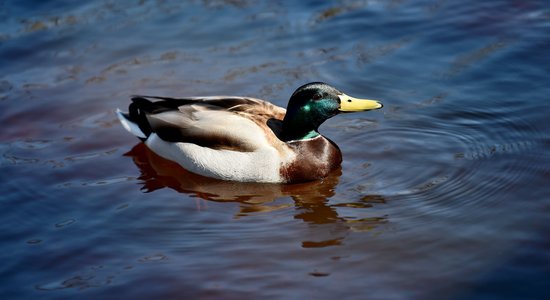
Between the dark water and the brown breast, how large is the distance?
11 cm

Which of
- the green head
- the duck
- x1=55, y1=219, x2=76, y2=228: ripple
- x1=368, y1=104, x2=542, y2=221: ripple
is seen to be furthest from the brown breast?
x1=55, y1=219, x2=76, y2=228: ripple

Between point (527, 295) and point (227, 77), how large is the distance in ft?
16.5

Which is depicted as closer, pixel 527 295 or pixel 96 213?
pixel 527 295

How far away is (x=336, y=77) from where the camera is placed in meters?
9.21

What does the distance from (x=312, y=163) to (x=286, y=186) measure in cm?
32

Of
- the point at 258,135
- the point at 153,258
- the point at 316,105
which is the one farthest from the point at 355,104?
the point at 153,258

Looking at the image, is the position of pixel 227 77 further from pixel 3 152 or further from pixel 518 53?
pixel 518 53

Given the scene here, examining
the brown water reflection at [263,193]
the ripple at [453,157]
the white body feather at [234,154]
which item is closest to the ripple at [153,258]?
the brown water reflection at [263,193]

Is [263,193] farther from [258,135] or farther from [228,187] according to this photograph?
[258,135]

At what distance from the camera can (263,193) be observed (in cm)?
723

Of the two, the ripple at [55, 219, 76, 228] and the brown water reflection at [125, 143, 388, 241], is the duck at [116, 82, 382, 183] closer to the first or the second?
the brown water reflection at [125, 143, 388, 241]

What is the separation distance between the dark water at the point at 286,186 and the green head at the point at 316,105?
526 mm

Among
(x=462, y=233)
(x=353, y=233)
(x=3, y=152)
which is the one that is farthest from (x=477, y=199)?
(x=3, y=152)

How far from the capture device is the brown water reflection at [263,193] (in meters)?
6.57
